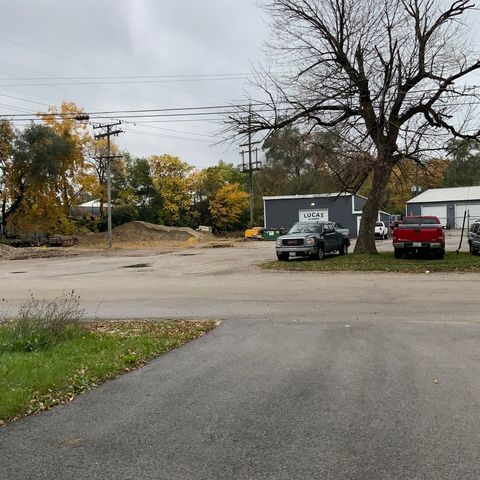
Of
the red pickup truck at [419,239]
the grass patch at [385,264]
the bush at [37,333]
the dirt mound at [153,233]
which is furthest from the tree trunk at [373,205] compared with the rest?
the dirt mound at [153,233]

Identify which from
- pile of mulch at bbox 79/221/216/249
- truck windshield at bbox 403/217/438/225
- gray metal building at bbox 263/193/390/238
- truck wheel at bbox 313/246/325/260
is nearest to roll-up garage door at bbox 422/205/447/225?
gray metal building at bbox 263/193/390/238

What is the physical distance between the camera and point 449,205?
208 ft

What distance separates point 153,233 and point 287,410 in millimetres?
53749

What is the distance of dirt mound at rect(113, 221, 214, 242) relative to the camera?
5675 cm

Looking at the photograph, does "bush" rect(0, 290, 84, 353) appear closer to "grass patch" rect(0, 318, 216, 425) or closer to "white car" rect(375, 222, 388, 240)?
"grass patch" rect(0, 318, 216, 425)

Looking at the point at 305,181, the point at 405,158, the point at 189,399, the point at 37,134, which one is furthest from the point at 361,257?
the point at 305,181

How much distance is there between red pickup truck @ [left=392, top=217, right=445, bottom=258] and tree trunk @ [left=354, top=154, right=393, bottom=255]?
4.69ft

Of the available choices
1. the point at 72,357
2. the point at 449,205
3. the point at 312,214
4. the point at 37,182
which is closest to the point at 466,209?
the point at 449,205

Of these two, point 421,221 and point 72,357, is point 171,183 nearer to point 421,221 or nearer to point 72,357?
point 421,221

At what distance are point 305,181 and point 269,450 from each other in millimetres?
66939

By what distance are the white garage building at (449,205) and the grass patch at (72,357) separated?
2201 inches

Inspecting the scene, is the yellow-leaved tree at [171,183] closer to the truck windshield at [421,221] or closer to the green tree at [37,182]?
the green tree at [37,182]

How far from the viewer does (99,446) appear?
4.23m

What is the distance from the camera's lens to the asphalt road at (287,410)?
3859 millimetres
